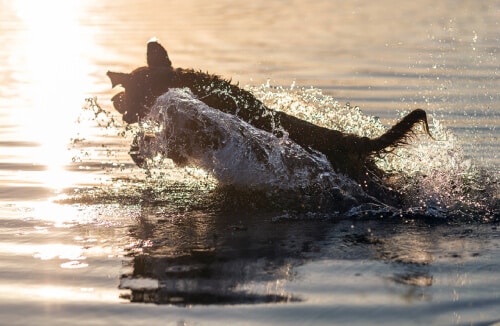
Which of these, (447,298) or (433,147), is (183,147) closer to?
(433,147)

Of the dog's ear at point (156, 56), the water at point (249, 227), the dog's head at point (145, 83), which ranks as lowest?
the water at point (249, 227)

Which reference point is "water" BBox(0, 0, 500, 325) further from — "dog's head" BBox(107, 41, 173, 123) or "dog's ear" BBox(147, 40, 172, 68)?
"dog's ear" BBox(147, 40, 172, 68)

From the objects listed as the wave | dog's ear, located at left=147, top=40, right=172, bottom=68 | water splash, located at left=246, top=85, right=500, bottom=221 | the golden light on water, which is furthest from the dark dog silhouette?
the golden light on water

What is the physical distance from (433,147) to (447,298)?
3912 mm

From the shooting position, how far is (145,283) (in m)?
6.46

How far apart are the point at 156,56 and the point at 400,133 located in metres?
2.64

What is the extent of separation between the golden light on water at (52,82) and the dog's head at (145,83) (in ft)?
4.00

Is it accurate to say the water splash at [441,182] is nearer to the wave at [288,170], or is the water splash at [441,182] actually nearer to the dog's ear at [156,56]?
the wave at [288,170]

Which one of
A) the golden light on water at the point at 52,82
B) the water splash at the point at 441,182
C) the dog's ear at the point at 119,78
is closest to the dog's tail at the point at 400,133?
the water splash at the point at 441,182

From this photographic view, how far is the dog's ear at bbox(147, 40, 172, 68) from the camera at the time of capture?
9555 millimetres

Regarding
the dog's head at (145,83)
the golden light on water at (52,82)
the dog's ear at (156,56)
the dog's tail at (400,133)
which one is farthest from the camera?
the golden light on water at (52,82)

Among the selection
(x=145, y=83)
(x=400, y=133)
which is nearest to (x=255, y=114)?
(x=145, y=83)

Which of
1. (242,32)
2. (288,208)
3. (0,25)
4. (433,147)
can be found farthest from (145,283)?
(0,25)

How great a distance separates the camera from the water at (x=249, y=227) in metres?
6.00
